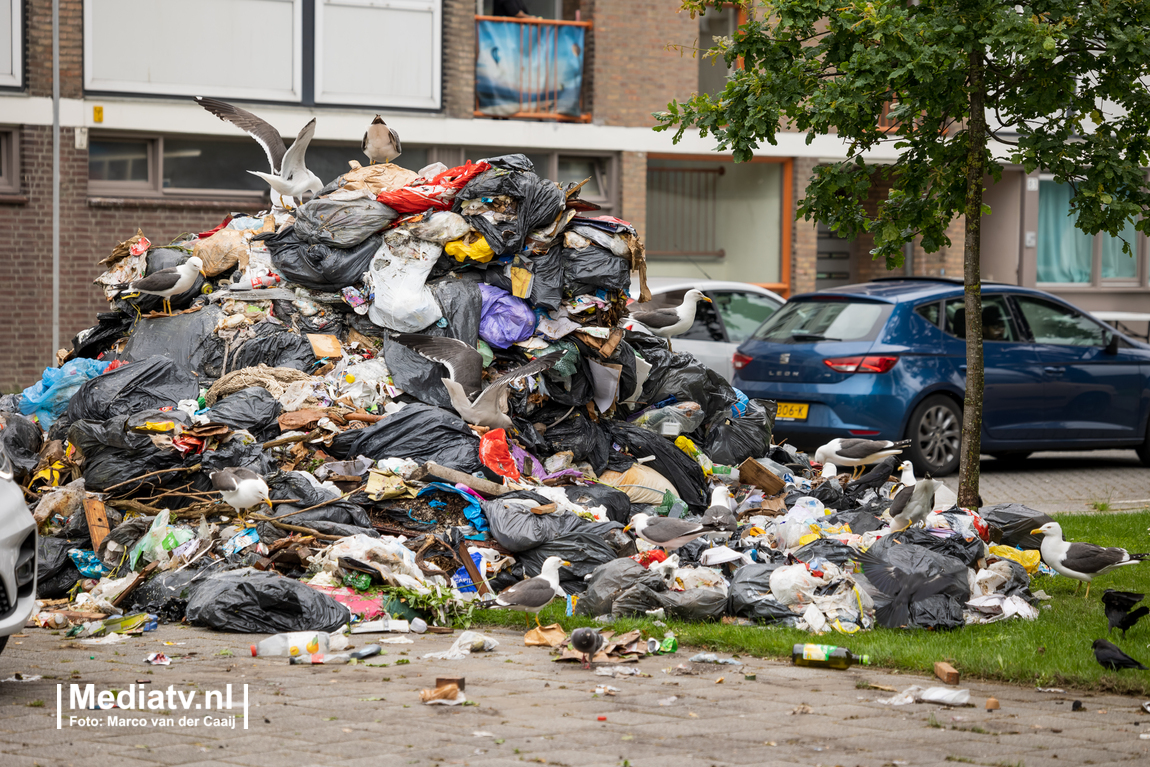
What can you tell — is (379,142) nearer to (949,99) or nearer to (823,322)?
(949,99)

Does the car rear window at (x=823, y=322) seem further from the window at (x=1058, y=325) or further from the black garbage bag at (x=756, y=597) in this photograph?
the black garbage bag at (x=756, y=597)

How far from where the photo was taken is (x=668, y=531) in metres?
6.51

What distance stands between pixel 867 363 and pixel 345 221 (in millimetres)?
4813

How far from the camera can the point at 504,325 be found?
8.04 meters

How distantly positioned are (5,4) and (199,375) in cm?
968

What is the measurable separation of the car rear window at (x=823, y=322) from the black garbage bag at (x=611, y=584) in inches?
215

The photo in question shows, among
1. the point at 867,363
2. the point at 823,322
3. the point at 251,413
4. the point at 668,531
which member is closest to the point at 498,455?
the point at 668,531

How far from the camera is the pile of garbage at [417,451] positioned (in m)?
6.20

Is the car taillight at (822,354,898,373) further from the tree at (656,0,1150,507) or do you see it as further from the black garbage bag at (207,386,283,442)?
the black garbage bag at (207,386,283,442)

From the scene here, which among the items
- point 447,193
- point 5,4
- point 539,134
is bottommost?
point 447,193

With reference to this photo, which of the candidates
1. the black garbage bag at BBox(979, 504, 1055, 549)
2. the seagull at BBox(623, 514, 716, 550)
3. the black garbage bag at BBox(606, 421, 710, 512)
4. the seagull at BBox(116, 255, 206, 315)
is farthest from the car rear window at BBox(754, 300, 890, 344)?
the seagull at BBox(116, 255, 206, 315)

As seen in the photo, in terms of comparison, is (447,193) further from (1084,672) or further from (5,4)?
(5,4)

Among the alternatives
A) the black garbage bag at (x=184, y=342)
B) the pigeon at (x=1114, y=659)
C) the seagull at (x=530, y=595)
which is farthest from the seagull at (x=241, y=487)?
the pigeon at (x=1114, y=659)

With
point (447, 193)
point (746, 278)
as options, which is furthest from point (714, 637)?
point (746, 278)
